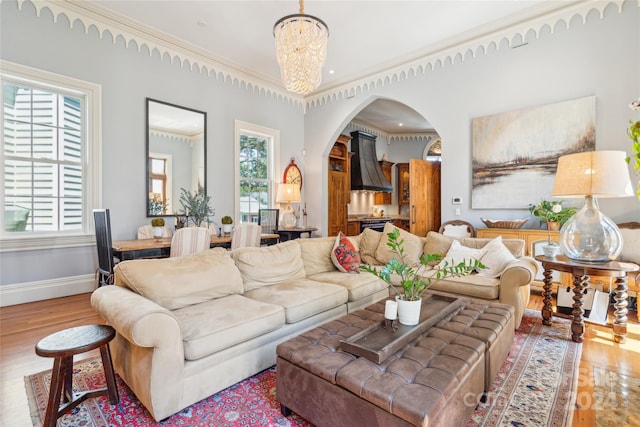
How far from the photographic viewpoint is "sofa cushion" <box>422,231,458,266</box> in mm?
3582

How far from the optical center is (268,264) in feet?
9.45

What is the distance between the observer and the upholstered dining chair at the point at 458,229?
14.8 ft

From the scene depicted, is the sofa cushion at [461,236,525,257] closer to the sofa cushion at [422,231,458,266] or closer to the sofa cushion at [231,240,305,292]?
the sofa cushion at [422,231,458,266]

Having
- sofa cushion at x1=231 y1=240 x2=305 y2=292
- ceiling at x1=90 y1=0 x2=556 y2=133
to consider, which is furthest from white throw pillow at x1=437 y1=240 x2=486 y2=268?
ceiling at x1=90 y1=0 x2=556 y2=133

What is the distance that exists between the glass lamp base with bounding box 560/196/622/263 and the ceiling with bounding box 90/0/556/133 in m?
2.84

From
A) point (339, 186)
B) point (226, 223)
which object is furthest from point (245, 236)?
point (339, 186)

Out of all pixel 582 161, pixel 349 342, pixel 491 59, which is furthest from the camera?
pixel 491 59

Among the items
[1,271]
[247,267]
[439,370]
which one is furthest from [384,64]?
[1,271]

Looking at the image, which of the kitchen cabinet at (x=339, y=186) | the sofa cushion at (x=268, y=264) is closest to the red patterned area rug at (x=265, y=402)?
the sofa cushion at (x=268, y=264)

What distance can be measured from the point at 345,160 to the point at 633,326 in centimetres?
570

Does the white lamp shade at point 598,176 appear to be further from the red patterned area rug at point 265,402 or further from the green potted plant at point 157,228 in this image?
the green potted plant at point 157,228

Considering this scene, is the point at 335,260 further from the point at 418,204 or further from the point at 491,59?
the point at 491,59

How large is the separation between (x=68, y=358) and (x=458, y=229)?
456 cm

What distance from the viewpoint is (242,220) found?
568 cm
